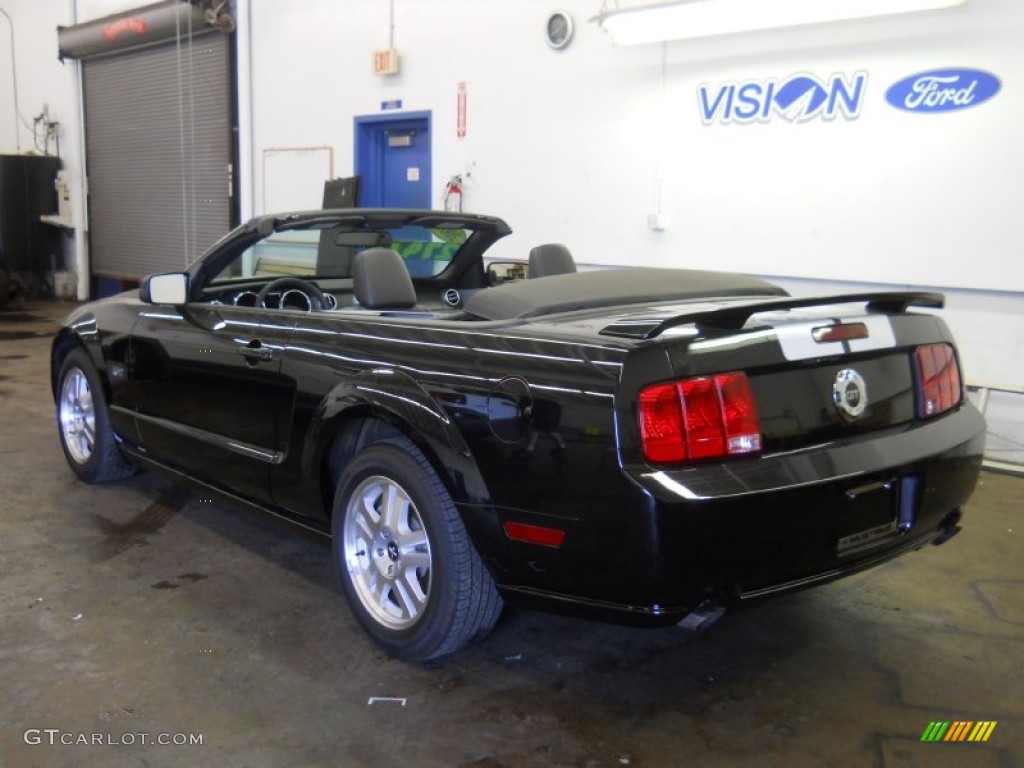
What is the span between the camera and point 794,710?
248cm

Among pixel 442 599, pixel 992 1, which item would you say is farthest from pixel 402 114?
pixel 442 599

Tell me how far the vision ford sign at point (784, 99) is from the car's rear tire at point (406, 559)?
4.34 metres

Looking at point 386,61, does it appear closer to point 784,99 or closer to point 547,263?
point 784,99

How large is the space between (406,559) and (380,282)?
1.00 meters

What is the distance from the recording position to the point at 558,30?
24.0 feet

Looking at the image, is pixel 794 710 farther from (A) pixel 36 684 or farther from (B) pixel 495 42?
(B) pixel 495 42

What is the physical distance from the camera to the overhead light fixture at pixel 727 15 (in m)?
5.31

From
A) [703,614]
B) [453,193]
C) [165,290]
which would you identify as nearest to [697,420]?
[703,614]

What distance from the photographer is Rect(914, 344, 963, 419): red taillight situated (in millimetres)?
2623

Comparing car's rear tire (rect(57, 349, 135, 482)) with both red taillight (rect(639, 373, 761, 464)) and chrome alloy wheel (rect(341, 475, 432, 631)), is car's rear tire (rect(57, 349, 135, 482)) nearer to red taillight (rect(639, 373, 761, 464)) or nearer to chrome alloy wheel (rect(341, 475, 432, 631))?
chrome alloy wheel (rect(341, 475, 432, 631))

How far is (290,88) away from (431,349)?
8.15 meters

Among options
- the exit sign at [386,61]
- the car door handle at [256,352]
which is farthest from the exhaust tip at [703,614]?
the exit sign at [386,61]

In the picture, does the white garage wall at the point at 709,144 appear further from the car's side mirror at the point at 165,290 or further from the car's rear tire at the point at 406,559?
the car's rear tire at the point at 406,559

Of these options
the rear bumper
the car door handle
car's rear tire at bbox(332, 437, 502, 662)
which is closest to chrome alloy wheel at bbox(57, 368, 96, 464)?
the car door handle
